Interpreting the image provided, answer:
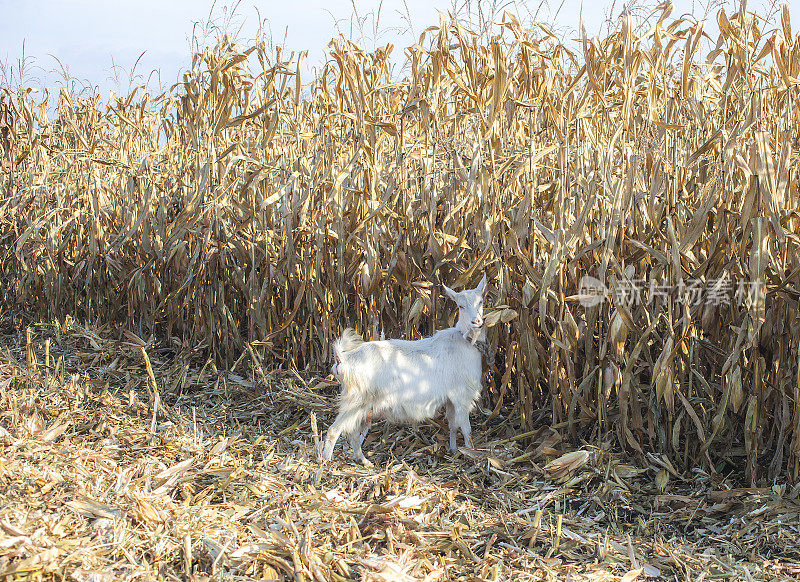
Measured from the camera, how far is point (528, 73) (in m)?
3.62

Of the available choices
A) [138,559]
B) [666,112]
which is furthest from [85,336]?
[666,112]

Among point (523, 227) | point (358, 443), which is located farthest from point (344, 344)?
point (523, 227)

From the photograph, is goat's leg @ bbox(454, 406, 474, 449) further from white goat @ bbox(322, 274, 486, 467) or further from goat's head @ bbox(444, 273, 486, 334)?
goat's head @ bbox(444, 273, 486, 334)

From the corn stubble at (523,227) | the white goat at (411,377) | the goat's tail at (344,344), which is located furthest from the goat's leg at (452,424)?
the goat's tail at (344,344)

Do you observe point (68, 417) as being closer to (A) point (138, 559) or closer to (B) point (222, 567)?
(A) point (138, 559)

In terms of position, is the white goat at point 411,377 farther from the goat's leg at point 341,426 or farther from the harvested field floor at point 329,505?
the harvested field floor at point 329,505

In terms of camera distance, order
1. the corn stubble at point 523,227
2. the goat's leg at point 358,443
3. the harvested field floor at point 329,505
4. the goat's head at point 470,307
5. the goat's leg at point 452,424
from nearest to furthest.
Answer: the harvested field floor at point 329,505, the corn stubble at point 523,227, the goat's head at point 470,307, the goat's leg at point 358,443, the goat's leg at point 452,424

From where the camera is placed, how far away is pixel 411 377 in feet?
11.0

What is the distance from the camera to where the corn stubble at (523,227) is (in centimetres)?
297

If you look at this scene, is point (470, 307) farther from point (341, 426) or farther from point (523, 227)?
point (341, 426)

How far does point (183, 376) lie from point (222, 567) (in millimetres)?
2213

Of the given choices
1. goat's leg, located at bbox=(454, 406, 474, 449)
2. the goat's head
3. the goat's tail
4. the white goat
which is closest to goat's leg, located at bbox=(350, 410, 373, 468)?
the white goat

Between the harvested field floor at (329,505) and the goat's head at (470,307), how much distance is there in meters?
0.66

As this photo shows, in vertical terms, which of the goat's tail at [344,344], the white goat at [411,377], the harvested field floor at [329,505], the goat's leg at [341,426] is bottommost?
the harvested field floor at [329,505]
